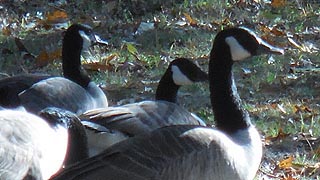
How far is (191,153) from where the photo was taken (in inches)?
224

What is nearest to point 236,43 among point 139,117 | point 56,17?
point 139,117

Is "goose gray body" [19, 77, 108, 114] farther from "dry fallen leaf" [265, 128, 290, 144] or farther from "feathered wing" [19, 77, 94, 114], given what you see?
"dry fallen leaf" [265, 128, 290, 144]

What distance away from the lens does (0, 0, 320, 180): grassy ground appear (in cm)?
765

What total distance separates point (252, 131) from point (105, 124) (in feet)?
3.44

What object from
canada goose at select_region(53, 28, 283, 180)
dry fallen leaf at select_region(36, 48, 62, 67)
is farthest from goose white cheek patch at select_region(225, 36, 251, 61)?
dry fallen leaf at select_region(36, 48, 62, 67)

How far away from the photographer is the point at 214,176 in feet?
18.9

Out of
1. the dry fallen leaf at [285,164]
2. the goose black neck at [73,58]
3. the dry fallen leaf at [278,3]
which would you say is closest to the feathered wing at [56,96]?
the goose black neck at [73,58]

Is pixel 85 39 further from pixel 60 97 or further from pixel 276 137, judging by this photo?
pixel 276 137

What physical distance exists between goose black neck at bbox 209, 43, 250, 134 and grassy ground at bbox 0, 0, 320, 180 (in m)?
0.65

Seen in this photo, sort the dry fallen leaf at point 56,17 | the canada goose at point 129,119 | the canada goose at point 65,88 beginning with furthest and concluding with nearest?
the dry fallen leaf at point 56,17
the canada goose at point 65,88
the canada goose at point 129,119

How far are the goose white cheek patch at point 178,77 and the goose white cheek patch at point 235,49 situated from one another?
1.21m

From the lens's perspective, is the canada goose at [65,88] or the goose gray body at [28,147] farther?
the canada goose at [65,88]

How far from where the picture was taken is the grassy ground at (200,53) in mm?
7652

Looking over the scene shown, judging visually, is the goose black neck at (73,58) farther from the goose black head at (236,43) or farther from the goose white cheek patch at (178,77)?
the goose black head at (236,43)
